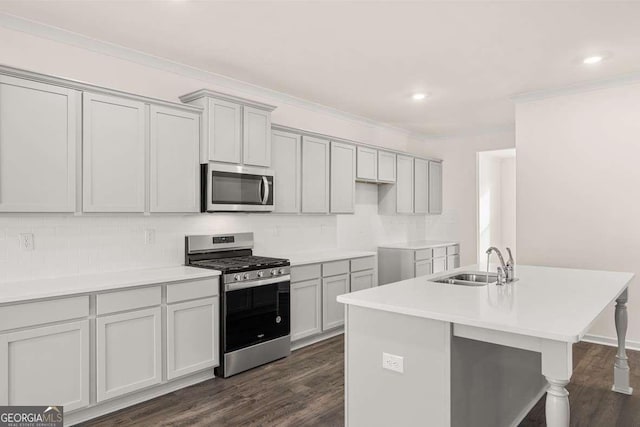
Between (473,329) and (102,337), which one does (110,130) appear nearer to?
(102,337)

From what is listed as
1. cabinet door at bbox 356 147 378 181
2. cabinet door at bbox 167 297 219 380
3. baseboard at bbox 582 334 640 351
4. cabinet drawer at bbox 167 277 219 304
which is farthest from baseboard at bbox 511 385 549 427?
cabinet door at bbox 356 147 378 181

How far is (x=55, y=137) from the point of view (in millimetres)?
2783

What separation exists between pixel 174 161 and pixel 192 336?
140 centimetres

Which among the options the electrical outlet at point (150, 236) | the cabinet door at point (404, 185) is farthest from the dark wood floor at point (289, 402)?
the cabinet door at point (404, 185)

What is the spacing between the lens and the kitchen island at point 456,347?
1.80 meters

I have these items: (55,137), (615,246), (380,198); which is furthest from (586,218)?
(55,137)

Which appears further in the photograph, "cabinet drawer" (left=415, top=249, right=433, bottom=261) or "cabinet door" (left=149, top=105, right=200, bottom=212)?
"cabinet drawer" (left=415, top=249, right=433, bottom=261)

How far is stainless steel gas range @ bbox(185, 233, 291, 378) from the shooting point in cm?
345

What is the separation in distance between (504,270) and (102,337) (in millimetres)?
2712

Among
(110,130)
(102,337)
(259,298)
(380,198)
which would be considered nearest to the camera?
(102,337)

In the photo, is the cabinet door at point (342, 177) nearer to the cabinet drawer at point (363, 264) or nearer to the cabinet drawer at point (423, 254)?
the cabinet drawer at point (363, 264)

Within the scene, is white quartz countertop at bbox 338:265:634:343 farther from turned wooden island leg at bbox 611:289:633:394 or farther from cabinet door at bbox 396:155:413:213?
cabinet door at bbox 396:155:413:213

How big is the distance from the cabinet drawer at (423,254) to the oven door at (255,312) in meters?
2.59

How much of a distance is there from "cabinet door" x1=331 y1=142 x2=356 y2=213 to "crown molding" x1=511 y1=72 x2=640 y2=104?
202 cm
